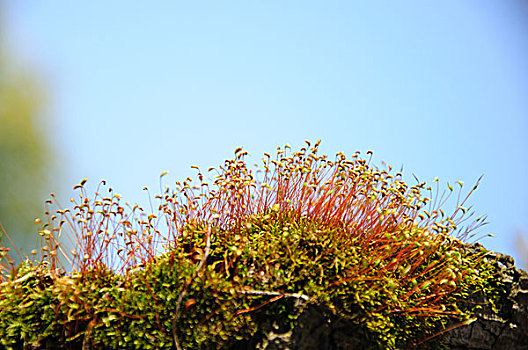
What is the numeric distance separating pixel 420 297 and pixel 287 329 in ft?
3.73

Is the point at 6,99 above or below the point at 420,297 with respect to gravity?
above

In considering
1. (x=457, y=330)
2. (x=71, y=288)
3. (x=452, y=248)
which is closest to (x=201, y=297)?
(x=71, y=288)

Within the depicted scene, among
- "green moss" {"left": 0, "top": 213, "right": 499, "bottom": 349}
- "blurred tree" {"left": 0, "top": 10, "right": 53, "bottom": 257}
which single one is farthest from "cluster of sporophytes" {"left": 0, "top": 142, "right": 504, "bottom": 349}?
"blurred tree" {"left": 0, "top": 10, "right": 53, "bottom": 257}

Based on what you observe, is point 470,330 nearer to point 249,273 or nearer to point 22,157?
point 249,273

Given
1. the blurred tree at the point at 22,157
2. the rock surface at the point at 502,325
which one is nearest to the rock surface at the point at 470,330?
the rock surface at the point at 502,325

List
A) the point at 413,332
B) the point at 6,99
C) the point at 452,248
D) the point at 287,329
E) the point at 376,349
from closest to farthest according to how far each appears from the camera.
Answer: the point at 287,329, the point at 376,349, the point at 413,332, the point at 452,248, the point at 6,99

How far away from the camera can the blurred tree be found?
8088mm

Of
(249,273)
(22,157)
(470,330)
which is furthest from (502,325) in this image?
(22,157)

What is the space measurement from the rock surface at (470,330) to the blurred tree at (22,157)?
6742mm

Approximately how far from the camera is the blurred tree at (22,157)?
318 inches

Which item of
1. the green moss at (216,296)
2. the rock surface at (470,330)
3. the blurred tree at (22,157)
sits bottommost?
the rock surface at (470,330)

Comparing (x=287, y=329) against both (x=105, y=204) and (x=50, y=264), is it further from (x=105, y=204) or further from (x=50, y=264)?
(x=50, y=264)

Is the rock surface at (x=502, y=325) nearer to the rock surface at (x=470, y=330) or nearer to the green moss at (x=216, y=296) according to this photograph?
the rock surface at (x=470, y=330)

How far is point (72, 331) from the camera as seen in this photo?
256cm
